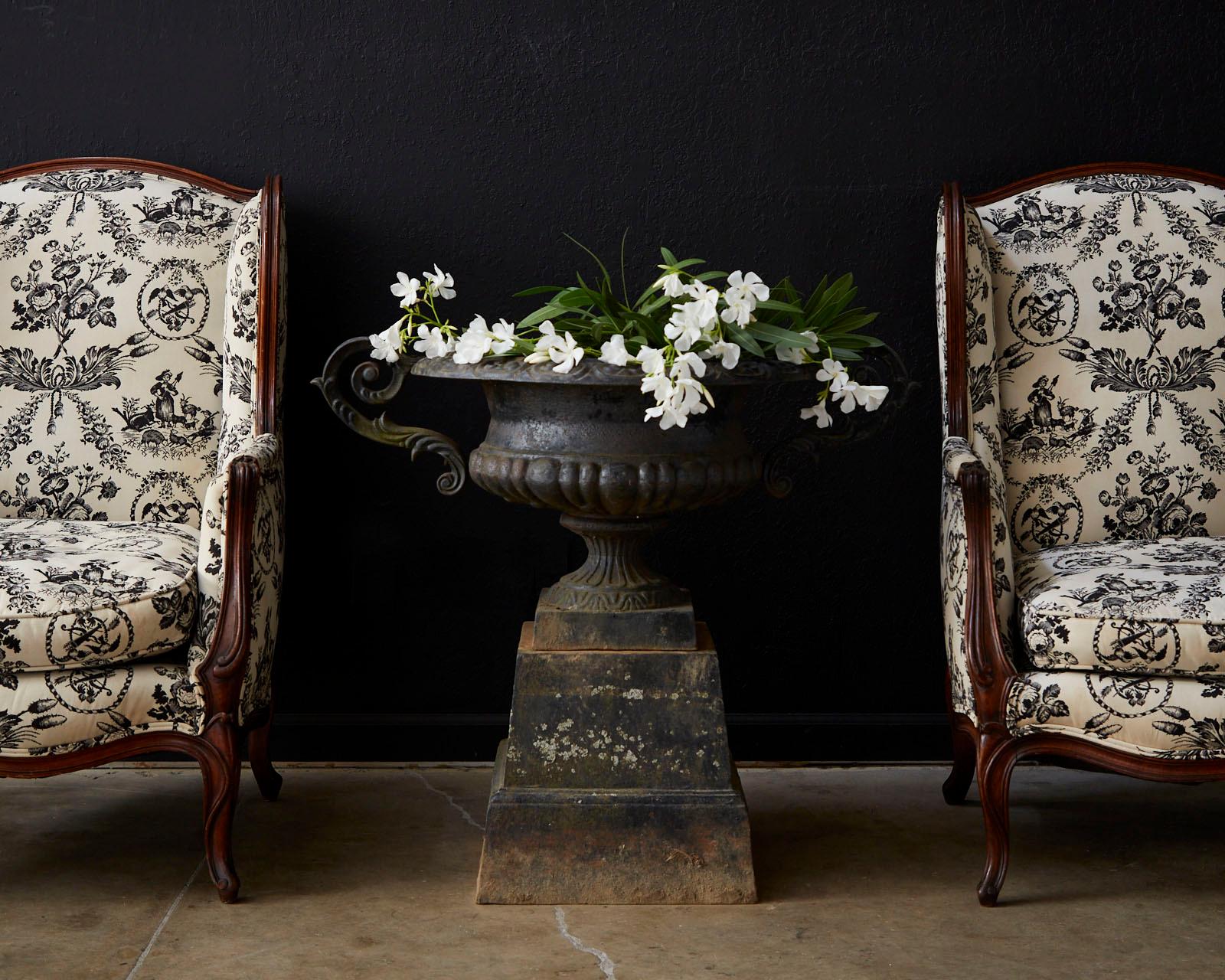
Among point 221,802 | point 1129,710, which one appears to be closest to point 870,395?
point 1129,710

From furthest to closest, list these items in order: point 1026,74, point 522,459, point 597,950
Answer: point 1026,74, point 522,459, point 597,950

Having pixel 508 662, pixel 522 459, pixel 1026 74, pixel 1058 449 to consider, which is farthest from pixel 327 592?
pixel 1026 74

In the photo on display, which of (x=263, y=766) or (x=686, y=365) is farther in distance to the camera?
(x=263, y=766)

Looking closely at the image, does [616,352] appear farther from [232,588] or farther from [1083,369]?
[1083,369]

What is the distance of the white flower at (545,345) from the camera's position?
1.78 metres

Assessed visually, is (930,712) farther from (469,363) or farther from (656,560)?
(469,363)

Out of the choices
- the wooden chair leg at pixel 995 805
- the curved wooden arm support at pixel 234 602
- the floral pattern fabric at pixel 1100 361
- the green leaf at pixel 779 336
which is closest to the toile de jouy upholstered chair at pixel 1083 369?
the floral pattern fabric at pixel 1100 361

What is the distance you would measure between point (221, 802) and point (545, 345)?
2.66 feet

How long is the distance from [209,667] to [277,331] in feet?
2.13

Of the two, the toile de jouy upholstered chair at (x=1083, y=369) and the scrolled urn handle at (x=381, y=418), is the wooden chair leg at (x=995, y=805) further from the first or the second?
the scrolled urn handle at (x=381, y=418)

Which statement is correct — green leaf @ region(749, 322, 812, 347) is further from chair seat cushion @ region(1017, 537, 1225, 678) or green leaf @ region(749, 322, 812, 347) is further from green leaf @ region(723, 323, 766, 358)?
chair seat cushion @ region(1017, 537, 1225, 678)

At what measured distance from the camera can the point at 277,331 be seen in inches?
88.3

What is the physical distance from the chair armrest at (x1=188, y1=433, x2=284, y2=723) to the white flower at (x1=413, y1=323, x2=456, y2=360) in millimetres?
299

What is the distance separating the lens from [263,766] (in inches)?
91.9
